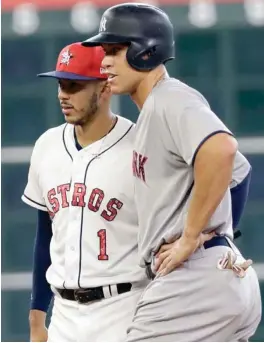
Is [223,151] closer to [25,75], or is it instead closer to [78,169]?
[78,169]

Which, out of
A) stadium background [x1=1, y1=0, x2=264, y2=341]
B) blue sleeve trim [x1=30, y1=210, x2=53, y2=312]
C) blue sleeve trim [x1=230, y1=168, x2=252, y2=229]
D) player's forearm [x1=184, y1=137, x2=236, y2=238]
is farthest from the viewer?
stadium background [x1=1, y1=0, x2=264, y2=341]

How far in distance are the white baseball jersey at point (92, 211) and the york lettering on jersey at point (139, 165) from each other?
0.95 ft

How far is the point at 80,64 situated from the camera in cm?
319

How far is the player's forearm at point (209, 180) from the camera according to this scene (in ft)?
8.54

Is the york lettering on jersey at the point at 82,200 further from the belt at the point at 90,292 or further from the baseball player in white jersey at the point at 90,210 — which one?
the belt at the point at 90,292

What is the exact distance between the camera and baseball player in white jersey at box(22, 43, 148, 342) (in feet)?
10.3

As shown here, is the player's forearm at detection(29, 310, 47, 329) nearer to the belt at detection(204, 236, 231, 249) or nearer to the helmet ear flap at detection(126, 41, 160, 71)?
the belt at detection(204, 236, 231, 249)

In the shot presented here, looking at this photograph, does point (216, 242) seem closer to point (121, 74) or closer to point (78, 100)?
point (121, 74)

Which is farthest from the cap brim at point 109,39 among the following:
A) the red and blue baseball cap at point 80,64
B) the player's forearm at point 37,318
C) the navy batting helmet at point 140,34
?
the player's forearm at point 37,318

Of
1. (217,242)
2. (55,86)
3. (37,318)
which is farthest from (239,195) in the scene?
(55,86)

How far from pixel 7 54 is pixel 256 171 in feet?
6.43

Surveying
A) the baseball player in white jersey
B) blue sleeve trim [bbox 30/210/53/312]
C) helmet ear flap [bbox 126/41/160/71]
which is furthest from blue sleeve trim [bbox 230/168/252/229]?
blue sleeve trim [bbox 30/210/53/312]

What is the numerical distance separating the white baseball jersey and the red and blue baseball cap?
18 cm

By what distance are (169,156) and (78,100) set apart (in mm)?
532
